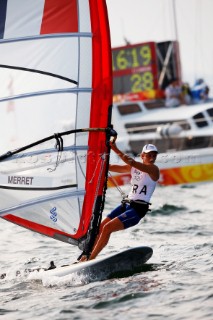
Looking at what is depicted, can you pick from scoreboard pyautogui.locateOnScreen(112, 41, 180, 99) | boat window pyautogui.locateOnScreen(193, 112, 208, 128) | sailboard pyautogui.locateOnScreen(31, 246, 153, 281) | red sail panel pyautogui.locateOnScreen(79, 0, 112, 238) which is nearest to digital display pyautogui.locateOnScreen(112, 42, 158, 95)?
scoreboard pyautogui.locateOnScreen(112, 41, 180, 99)

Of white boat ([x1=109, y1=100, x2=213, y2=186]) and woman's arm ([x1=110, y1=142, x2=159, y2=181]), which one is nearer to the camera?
woman's arm ([x1=110, y1=142, x2=159, y2=181])

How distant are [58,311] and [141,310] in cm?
82

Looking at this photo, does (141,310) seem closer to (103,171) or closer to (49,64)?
(103,171)

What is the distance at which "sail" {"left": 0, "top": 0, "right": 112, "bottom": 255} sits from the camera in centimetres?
838

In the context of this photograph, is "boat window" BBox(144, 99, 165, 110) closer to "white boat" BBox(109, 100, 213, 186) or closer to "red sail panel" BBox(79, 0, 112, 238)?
"white boat" BBox(109, 100, 213, 186)

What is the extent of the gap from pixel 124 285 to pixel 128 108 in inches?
600

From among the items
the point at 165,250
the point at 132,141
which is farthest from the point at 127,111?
the point at 165,250

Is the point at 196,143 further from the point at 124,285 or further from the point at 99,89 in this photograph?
the point at 124,285

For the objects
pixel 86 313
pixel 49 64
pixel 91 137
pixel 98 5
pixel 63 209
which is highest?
pixel 98 5

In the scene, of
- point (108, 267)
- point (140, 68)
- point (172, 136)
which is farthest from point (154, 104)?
point (108, 267)

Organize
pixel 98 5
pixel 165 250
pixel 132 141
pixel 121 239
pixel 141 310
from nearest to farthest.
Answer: pixel 141 310
pixel 98 5
pixel 165 250
pixel 121 239
pixel 132 141

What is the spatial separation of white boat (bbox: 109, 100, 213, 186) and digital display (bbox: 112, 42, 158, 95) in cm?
141

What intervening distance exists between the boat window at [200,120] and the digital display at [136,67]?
3.63 metres

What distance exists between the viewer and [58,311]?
7.01 meters
